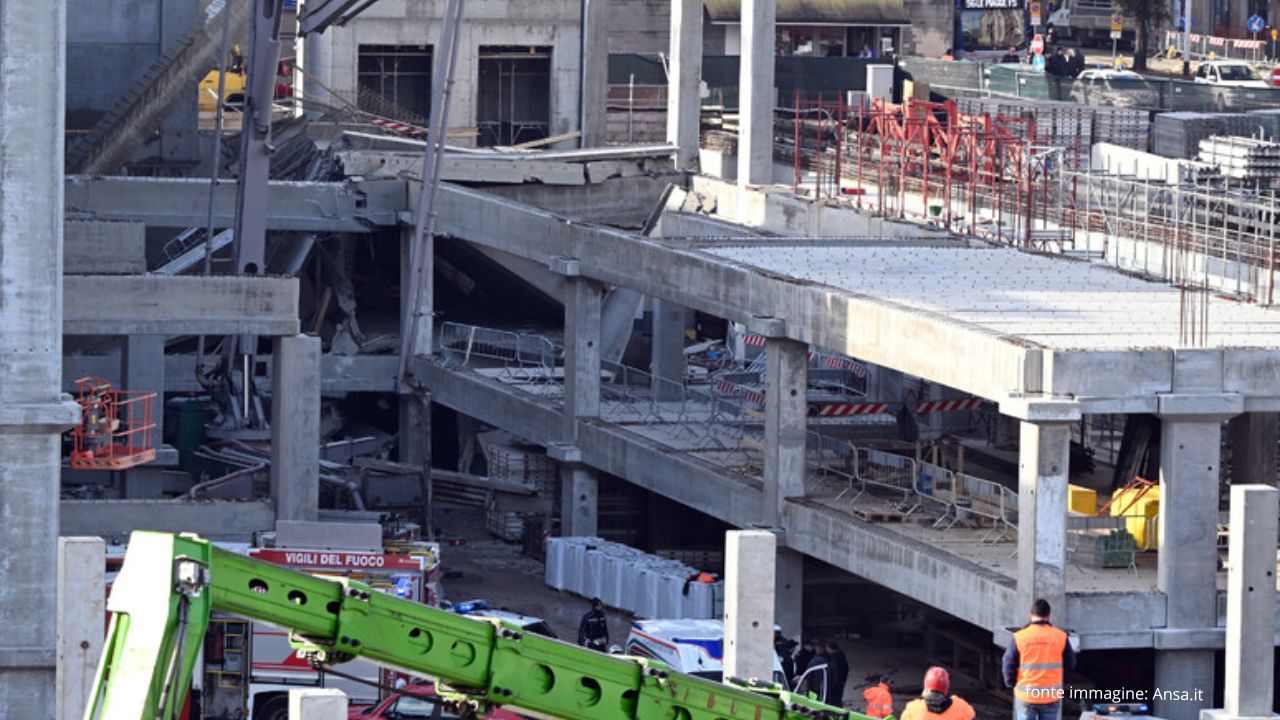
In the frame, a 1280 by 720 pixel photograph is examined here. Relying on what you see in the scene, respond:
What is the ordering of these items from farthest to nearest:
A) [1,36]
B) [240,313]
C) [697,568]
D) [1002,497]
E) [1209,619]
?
[697,568] < [240,313] < [1002,497] < [1209,619] < [1,36]

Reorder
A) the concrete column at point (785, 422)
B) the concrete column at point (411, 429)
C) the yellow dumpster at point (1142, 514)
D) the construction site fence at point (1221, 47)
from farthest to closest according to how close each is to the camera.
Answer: the construction site fence at point (1221, 47) < the concrete column at point (411, 429) < the concrete column at point (785, 422) < the yellow dumpster at point (1142, 514)

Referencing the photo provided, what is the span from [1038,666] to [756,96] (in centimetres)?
4092

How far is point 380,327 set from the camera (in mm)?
66312

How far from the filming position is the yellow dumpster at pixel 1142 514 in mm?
40125

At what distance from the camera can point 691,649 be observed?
36.0m

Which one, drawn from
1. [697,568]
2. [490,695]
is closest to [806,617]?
[697,568]

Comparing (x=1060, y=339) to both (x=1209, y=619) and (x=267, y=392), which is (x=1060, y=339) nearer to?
(x=1209, y=619)

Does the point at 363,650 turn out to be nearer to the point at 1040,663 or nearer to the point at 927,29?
the point at 1040,663

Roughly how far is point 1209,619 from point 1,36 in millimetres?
16718

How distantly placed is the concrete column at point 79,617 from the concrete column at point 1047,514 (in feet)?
43.0

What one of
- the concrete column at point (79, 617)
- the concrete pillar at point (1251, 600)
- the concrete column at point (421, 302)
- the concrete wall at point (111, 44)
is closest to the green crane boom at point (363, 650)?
the concrete column at point (79, 617)

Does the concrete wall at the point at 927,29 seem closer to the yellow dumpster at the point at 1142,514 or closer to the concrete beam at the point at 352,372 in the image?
the concrete beam at the point at 352,372

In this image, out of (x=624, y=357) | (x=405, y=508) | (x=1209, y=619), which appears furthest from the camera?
(x=624, y=357)

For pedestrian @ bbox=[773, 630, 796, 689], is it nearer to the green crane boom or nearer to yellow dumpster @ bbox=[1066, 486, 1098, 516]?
yellow dumpster @ bbox=[1066, 486, 1098, 516]
